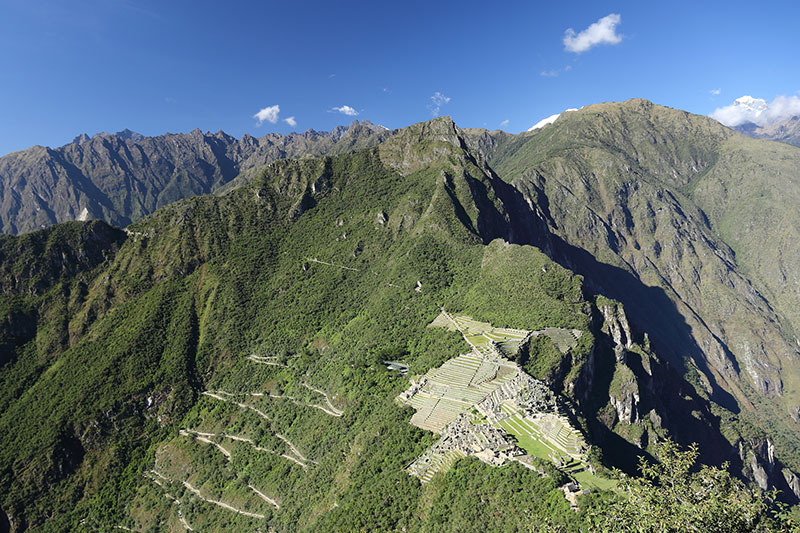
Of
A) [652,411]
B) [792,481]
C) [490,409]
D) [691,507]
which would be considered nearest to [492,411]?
[490,409]

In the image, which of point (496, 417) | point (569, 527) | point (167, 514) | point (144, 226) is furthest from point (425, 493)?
point (144, 226)

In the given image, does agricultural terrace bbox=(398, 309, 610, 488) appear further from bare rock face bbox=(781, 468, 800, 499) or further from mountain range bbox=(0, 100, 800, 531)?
bare rock face bbox=(781, 468, 800, 499)

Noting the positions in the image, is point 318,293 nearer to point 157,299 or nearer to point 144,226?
point 157,299

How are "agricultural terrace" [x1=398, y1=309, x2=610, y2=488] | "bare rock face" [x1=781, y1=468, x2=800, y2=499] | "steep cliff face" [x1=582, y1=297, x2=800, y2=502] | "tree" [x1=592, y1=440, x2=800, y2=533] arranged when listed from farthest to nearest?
"bare rock face" [x1=781, y1=468, x2=800, y2=499], "steep cliff face" [x1=582, y1=297, x2=800, y2=502], "agricultural terrace" [x1=398, y1=309, x2=610, y2=488], "tree" [x1=592, y1=440, x2=800, y2=533]

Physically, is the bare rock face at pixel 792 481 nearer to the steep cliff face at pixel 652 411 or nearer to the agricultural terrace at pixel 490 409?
the steep cliff face at pixel 652 411

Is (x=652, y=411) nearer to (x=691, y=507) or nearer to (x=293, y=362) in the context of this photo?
(x=293, y=362)

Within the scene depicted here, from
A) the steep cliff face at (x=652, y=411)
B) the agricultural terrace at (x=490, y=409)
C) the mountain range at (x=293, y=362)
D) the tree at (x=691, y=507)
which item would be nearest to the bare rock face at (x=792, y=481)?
the steep cliff face at (x=652, y=411)

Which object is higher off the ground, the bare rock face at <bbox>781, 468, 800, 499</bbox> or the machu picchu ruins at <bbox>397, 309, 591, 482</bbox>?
the machu picchu ruins at <bbox>397, 309, 591, 482</bbox>

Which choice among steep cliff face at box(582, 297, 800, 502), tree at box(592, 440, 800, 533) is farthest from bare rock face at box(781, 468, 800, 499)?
tree at box(592, 440, 800, 533)

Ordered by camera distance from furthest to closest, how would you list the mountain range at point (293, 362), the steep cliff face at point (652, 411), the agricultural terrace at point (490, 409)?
the steep cliff face at point (652, 411) < the mountain range at point (293, 362) < the agricultural terrace at point (490, 409)
